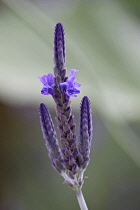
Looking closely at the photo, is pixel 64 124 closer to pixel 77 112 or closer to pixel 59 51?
pixel 59 51

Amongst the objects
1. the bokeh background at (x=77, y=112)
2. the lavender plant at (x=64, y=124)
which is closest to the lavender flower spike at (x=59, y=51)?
the lavender plant at (x=64, y=124)

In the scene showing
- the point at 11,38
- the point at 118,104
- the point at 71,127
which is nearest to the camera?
the point at 71,127

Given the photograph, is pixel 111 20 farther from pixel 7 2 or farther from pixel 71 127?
pixel 71 127

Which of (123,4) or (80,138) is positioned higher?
(123,4)

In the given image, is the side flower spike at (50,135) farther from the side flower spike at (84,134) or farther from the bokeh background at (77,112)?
the bokeh background at (77,112)

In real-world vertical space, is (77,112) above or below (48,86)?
above

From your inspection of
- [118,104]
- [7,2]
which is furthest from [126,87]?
[7,2]

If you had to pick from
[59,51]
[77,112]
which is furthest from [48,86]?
[77,112]
